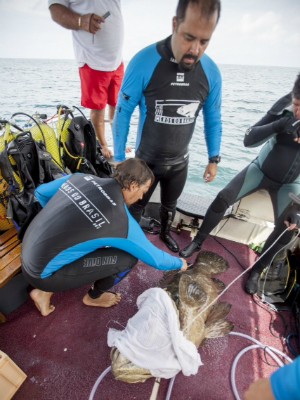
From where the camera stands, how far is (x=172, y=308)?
139cm

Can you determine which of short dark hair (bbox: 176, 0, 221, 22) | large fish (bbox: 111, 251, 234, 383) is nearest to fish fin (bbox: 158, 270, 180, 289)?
large fish (bbox: 111, 251, 234, 383)

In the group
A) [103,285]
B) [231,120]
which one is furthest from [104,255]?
[231,120]

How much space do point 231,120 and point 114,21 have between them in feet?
21.5

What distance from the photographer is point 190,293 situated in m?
1.76

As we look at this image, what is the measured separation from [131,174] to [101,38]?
164 cm

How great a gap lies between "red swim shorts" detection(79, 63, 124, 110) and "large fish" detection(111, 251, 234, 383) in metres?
1.92

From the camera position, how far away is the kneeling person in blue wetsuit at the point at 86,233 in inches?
50.1

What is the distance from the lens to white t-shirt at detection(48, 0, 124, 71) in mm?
2064

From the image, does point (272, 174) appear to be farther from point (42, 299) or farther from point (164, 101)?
point (42, 299)

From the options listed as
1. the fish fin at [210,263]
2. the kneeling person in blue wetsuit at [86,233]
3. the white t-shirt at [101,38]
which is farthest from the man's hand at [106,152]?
the fish fin at [210,263]

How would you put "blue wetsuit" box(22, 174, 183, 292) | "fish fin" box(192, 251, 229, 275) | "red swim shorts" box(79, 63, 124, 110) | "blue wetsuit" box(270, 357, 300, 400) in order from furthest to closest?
"red swim shorts" box(79, 63, 124, 110) → "fish fin" box(192, 251, 229, 275) → "blue wetsuit" box(22, 174, 183, 292) → "blue wetsuit" box(270, 357, 300, 400)

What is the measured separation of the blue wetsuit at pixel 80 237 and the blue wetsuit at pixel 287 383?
863mm

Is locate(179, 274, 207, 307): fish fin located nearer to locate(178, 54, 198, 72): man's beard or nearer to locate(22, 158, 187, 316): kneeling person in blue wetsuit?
locate(22, 158, 187, 316): kneeling person in blue wetsuit

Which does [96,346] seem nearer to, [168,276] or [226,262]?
[168,276]
